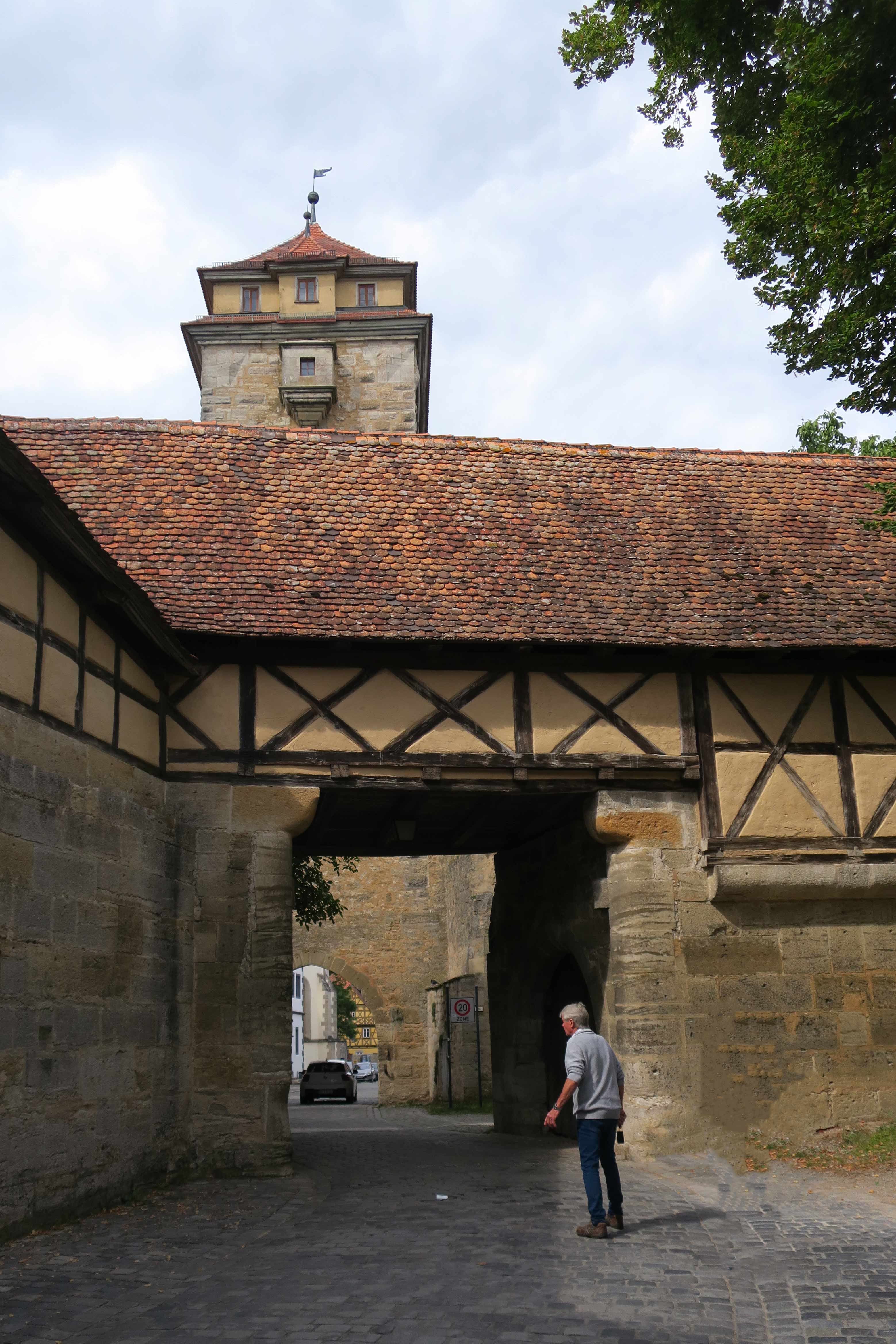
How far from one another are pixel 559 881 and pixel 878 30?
803cm

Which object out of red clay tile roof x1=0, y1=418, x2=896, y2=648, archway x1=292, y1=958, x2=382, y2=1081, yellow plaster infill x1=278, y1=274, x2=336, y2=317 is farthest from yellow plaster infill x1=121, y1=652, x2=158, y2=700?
archway x1=292, y1=958, x2=382, y2=1081

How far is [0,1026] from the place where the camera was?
6.80 meters

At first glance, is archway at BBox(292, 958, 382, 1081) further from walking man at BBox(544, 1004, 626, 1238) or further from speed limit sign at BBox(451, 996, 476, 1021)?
walking man at BBox(544, 1004, 626, 1238)

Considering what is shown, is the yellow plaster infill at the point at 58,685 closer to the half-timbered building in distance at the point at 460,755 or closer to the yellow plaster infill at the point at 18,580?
the half-timbered building in distance at the point at 460,755

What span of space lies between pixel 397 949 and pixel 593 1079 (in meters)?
17.5

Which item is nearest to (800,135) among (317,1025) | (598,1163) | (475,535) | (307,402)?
(475,535)

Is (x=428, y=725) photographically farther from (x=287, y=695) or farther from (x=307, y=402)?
(x=307, y=402)

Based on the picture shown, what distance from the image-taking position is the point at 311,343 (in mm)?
29938

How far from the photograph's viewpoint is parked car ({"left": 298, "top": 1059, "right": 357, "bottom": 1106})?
27328mm

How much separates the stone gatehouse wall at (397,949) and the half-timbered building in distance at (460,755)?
1157 centimetres

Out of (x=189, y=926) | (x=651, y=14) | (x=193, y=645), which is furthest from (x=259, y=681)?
(x=651, y=14)

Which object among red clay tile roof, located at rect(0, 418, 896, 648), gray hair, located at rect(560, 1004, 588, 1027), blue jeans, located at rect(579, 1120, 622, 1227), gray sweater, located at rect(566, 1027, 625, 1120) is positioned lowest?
blue jeans, located at rect(579, 1120, 622, 1227)

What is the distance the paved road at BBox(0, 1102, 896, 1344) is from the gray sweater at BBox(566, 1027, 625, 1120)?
682 mm

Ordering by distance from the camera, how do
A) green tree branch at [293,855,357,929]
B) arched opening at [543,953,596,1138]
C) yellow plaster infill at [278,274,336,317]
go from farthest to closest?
1. yellow plaster infill at [278,274,336,317]
2. green tree branch at [293,855,357,929]
3. arched opening at [543,953,596,1138]
